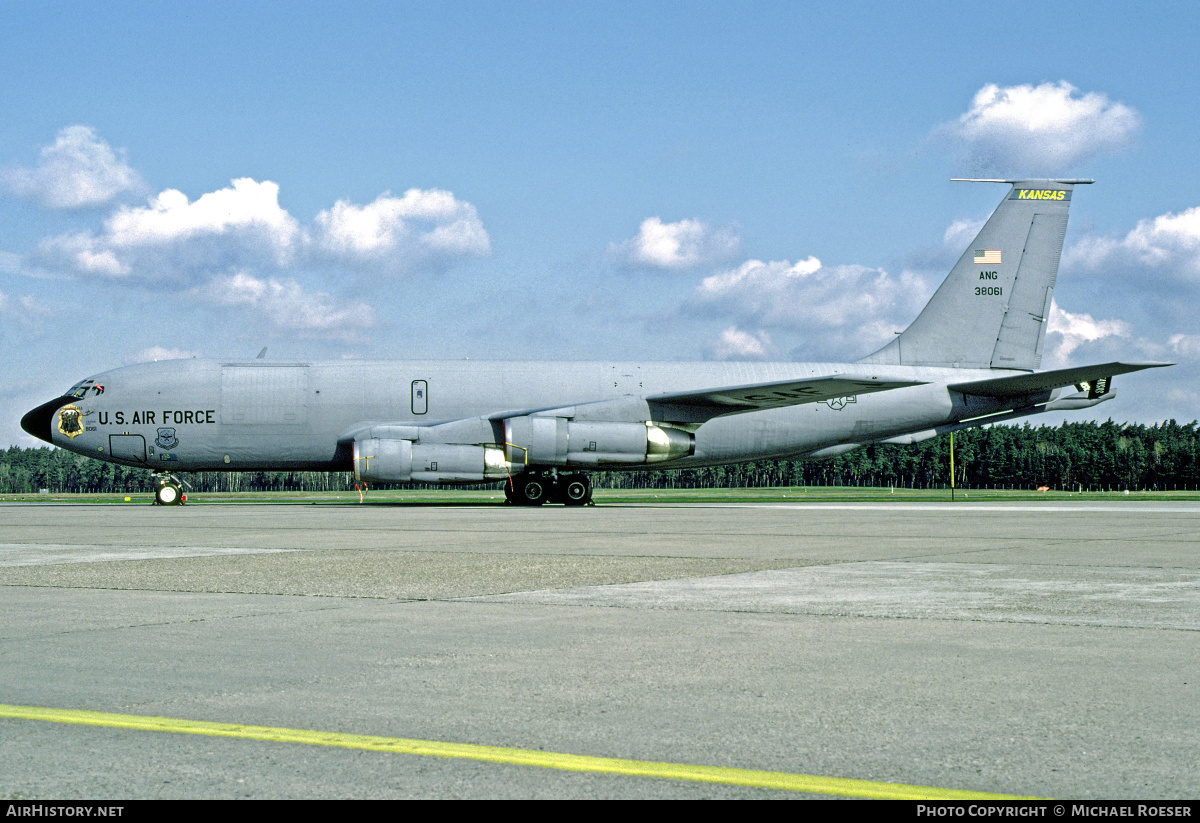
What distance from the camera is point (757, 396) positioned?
1209 inches

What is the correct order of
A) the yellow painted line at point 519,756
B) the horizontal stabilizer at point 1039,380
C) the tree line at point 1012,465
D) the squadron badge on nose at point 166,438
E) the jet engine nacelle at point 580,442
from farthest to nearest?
the tree line at point 1012,465 < the squadron badge on nose at point 166,438 < the jet engine nacelle at point 580,442 < the horizontal stabilizer at point 1039,380 < the yellow painted line at point 519,756

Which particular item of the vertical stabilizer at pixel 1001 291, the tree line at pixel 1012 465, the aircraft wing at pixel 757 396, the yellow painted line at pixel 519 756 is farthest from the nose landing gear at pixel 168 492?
the tree line at pixel 1012 465

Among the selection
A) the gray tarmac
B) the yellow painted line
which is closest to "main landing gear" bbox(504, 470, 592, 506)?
the gray tarmac

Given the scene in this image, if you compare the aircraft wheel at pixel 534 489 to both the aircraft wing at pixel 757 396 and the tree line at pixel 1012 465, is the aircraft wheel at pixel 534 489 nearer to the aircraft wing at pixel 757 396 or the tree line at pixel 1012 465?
the aircraft wing at pixel 757 396

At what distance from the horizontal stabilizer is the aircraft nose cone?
83.8 feet

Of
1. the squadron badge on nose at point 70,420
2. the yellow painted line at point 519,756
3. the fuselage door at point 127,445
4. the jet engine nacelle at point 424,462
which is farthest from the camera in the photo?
the squadron badge on nose at point 70,420

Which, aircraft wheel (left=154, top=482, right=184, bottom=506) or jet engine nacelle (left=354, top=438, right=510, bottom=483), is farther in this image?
aircraft wheel (left=154, top=482, right=184, bottom=506)

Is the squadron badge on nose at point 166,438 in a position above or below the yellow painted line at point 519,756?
above

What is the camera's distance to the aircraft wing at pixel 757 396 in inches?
1151

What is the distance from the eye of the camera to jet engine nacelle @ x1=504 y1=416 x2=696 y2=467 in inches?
1190

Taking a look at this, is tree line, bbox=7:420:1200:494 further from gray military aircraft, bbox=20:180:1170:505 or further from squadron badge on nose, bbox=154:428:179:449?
squadron badge on nose, bbox=154:428:179:449

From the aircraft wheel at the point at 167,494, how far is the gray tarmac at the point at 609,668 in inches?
804
